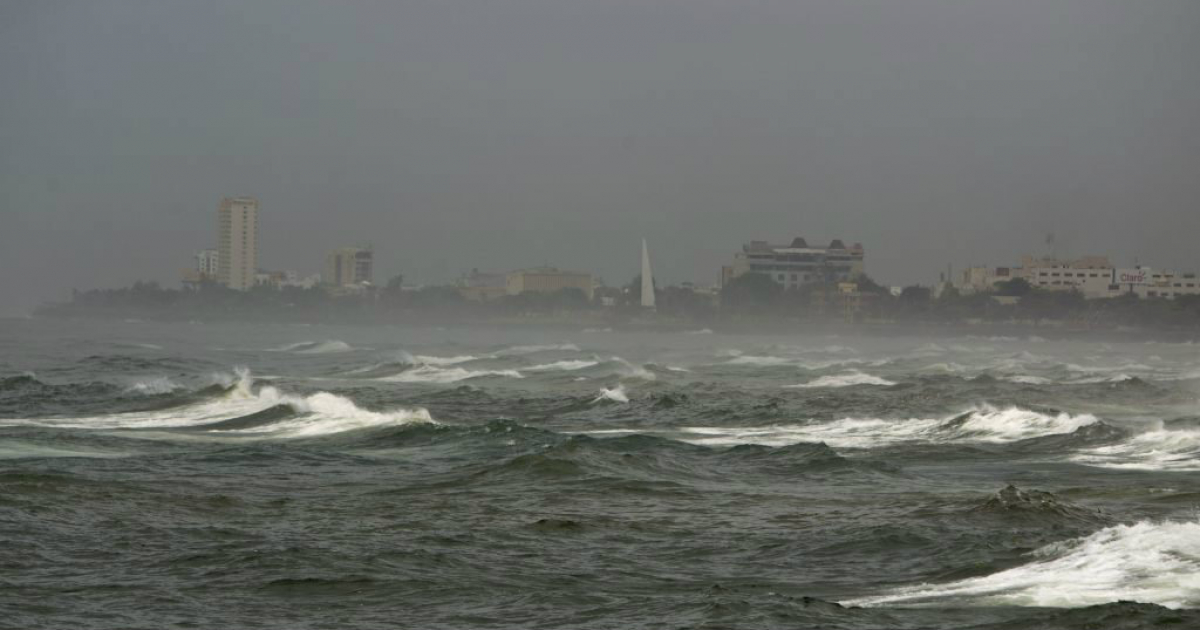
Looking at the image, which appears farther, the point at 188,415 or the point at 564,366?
the point at 564,366

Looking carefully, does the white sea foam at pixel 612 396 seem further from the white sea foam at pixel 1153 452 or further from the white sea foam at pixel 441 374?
the white sea foam at pixel 1153 452

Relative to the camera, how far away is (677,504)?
19688mm

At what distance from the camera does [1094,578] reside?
14.0 metres

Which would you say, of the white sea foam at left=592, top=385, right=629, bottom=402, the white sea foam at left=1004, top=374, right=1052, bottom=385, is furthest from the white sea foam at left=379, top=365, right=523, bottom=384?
the white sea foam at left=1004, top=374, right=1052, bottom=385

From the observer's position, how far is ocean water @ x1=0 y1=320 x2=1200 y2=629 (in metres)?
13.0

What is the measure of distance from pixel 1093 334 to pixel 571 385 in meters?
151

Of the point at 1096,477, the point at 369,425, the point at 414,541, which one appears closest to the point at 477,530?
the point at 414,541

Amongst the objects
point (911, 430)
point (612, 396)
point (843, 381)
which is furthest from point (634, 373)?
point (911, 430)

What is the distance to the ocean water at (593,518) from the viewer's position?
1297 centimetres

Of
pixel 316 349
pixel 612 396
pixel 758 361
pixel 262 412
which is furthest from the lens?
pixel 316 349

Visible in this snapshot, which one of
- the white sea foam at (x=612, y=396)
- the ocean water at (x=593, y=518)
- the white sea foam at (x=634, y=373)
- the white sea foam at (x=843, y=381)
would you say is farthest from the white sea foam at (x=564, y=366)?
the ocean water at (x=593, y=518)

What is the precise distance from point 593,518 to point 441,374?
44127 millimetres

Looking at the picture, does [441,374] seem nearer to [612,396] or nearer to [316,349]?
[612,396]

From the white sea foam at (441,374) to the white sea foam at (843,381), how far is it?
12.6 m
